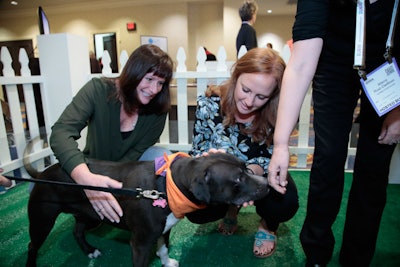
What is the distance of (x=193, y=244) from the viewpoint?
7.04ft

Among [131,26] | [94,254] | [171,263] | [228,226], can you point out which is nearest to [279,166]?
[171,263]

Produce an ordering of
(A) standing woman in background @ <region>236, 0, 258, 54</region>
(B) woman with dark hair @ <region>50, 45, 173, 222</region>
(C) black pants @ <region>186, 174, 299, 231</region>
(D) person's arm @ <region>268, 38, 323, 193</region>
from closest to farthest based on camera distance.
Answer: (D) person's arm @ <region>268, 38, 323, 193</region>, (B) woman with dark hair @ <region>50, 45, 173, 222</region>, (C) black pants @ <region>186, 174, 299, 231</region>, (A) standing woman in background @ <region>236, 0, 258, 54</region>

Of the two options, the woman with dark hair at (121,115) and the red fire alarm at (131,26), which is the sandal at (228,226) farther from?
the red fire alarm at (131,26)

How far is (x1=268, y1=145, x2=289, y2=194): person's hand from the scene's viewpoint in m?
1.30

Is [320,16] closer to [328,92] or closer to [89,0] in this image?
[328,92]

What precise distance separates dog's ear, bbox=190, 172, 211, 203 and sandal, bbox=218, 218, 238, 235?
1063mm

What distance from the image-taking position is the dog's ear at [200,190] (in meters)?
1.32

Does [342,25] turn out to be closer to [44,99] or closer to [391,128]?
[391,128]

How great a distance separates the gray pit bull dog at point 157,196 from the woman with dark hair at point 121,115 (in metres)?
0.15

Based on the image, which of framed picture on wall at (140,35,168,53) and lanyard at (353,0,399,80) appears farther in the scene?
framed picture on wall at (140,35,168,53)

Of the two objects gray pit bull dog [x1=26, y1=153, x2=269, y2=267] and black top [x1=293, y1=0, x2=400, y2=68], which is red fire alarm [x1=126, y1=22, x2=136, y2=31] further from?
black top [x1=293, y1=0, x2=400, y2=68]

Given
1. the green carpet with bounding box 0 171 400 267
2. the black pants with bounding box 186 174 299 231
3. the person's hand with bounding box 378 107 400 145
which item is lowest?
the green carpet with bounding box 0 171 400 267

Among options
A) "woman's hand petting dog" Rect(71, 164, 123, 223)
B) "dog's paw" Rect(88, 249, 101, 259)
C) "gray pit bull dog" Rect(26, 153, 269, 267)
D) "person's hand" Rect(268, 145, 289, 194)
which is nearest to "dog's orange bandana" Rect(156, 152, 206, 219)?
"gray pit bull dog" Rect(26, 153, 269, 267)

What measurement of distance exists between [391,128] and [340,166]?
300 mm
